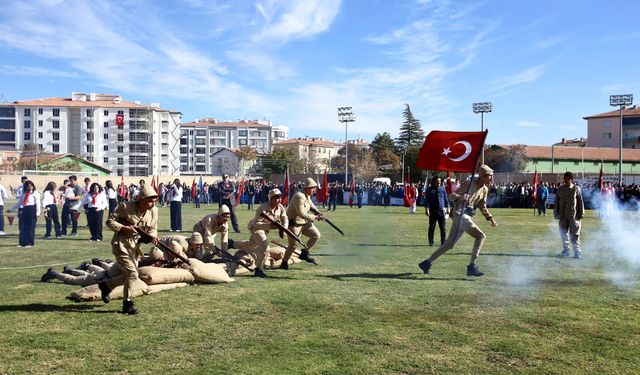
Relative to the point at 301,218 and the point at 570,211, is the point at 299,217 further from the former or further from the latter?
the point at 570,211

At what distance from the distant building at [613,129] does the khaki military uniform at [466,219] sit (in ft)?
329

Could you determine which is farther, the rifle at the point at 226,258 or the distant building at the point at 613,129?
the distant building at the point at 613,129

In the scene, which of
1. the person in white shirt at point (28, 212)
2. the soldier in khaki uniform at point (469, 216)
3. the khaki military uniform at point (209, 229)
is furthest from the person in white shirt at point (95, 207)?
the soldier in khaki uniform at point (469, 216)

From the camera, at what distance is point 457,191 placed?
1131 centimetres

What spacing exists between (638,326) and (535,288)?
273 centimetres

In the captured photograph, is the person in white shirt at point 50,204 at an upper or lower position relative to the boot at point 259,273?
upper

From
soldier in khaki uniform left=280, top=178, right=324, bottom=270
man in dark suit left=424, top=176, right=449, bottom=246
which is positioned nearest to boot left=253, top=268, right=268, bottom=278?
soldier in khaki uniform left=280, top=178, right=324, bottom=270

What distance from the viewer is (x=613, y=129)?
10206 centimetres

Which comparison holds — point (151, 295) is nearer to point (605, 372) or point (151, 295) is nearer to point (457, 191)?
point (457, 191)

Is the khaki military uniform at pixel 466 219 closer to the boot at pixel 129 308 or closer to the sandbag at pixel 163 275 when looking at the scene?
the sandbag at pixel 163 275

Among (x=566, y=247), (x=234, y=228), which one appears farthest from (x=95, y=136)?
(x=566, y=247)

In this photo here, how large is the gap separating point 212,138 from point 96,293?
149 m

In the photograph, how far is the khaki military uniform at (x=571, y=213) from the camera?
1439cm

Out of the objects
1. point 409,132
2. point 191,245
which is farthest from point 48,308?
point 409,132
